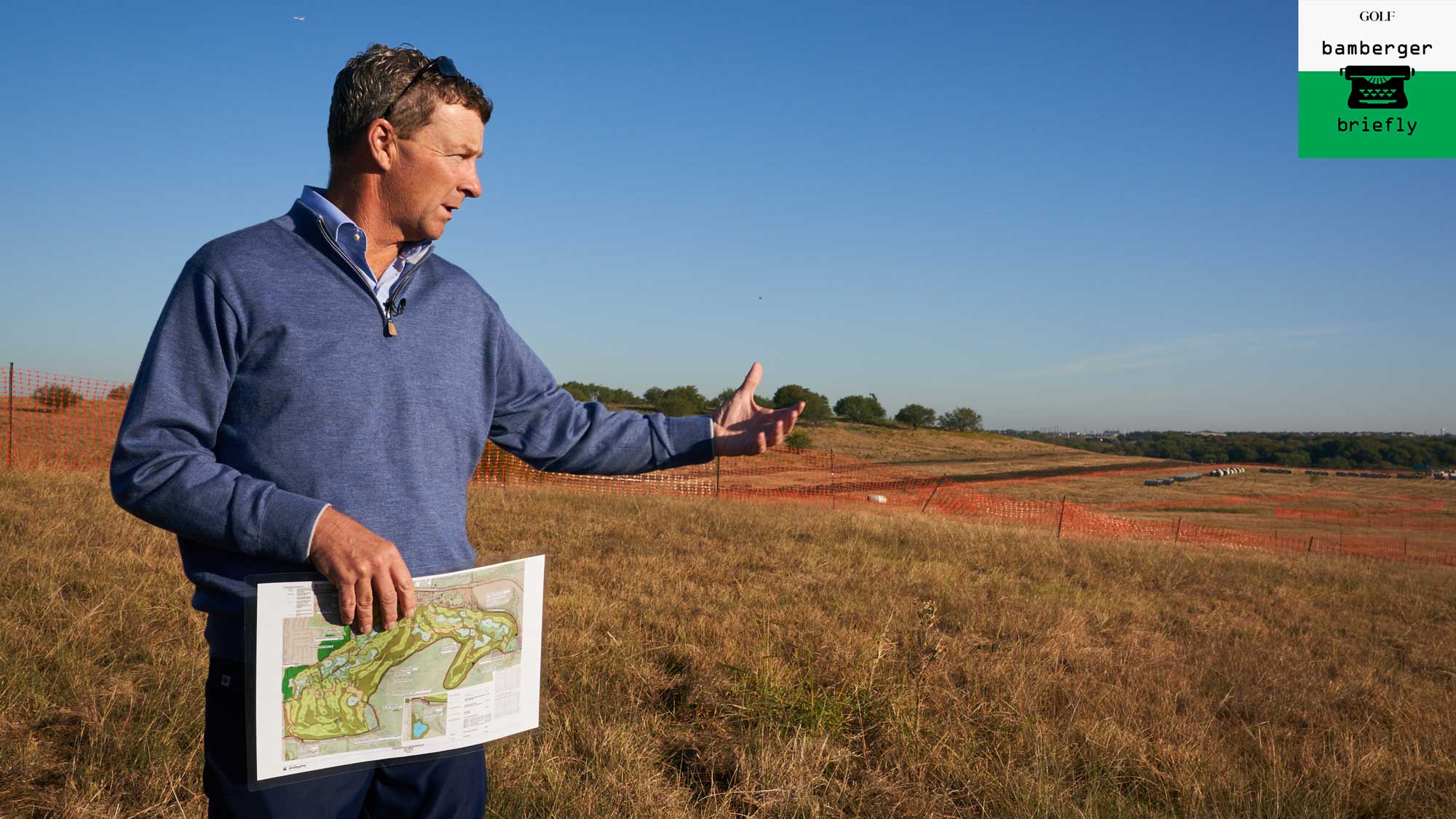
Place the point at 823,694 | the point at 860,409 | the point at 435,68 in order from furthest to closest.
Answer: the point at 860,409, the point at 823,694, the point at 435,68

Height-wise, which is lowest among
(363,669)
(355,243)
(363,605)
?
(363,669)

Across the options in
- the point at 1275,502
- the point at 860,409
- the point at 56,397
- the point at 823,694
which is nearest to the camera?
Result: the point at 823,694

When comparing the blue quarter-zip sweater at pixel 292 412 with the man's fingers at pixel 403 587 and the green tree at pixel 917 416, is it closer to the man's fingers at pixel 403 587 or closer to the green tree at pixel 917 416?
the man's fingers at pixel 403 587

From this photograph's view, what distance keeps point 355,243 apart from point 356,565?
0.58 meters

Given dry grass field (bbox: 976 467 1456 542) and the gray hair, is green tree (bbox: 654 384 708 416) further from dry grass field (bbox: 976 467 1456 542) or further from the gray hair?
the gray hair

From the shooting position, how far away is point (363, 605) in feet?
4.67

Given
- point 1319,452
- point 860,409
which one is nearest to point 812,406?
point 860,409

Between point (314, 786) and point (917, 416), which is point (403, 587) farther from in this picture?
point (917, 416)

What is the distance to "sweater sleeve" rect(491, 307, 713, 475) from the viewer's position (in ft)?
6.53

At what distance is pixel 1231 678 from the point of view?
18.3ft

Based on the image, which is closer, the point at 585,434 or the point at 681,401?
the point at 585,434

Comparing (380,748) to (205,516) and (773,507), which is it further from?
(773,507)

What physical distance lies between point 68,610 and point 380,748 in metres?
4.24

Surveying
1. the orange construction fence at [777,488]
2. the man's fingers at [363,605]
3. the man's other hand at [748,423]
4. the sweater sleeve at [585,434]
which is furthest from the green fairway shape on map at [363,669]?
the orange construction fence at [777,488]
